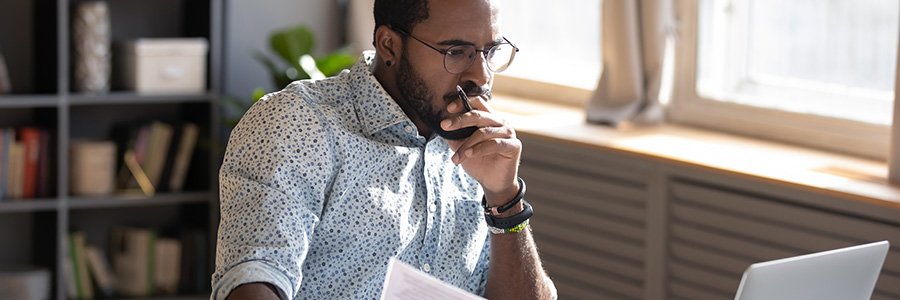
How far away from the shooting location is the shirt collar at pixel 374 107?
1.65 metres

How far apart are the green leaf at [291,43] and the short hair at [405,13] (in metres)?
1.87

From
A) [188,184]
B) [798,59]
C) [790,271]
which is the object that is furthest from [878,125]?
[188,184]

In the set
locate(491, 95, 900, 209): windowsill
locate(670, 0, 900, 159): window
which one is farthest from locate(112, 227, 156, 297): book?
locate(670, 0, 900, 159): window

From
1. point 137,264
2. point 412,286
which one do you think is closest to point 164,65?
point 137,264

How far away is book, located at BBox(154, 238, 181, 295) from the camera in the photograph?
360cm

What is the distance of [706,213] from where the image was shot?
103 inches

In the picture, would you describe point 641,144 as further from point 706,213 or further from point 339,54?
point 339,54

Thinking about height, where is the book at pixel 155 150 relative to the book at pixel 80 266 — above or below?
above

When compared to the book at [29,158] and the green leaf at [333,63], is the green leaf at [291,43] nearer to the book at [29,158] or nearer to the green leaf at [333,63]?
the green leaf at [333,63]

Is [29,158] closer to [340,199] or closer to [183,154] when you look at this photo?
[183,154]

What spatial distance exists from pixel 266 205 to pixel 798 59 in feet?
6.36

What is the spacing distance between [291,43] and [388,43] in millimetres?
1929

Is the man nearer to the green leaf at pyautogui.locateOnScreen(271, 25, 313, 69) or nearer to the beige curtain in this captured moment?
the beige curtain

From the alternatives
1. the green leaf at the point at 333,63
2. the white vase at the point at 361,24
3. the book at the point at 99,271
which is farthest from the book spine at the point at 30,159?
the white vase at the point at 361,24
